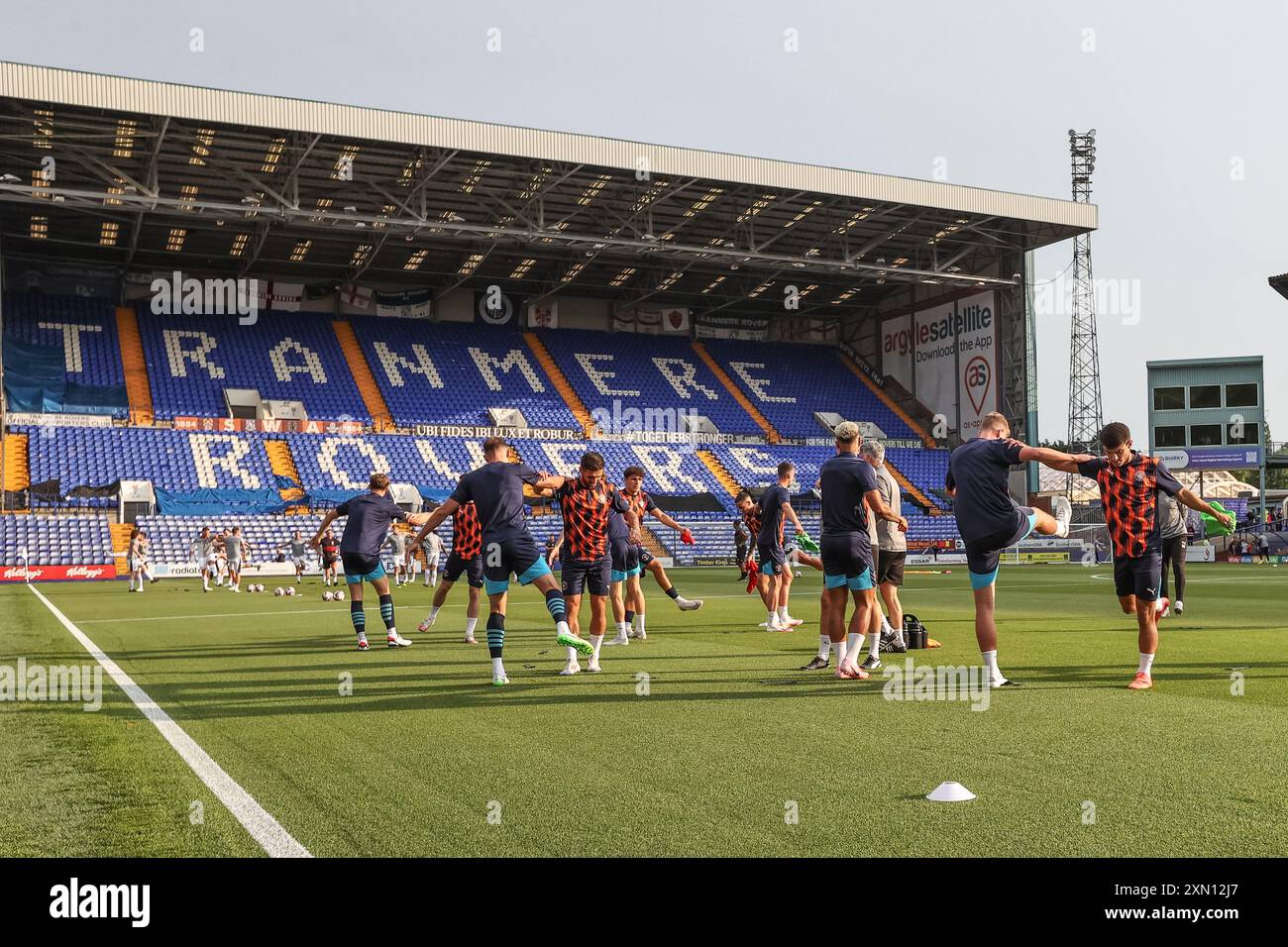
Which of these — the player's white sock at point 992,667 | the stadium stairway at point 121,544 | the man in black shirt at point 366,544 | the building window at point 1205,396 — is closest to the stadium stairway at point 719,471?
the building window at point 1205,396

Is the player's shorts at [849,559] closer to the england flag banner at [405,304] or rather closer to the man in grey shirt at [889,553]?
the man in grey shirt at [889,553]

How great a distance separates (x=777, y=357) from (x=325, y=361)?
22861mm

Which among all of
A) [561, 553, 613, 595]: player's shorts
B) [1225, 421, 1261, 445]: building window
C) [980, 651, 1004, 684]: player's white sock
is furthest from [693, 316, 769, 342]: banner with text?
[980, 651, 1004, 684]: player's white sock

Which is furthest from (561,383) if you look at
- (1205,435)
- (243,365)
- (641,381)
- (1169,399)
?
(1205,435)

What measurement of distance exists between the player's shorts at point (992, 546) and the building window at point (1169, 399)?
1809 inches

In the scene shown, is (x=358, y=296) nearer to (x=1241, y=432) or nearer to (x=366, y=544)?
(x=1241, y=432)

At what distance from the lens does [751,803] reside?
5.21 metres

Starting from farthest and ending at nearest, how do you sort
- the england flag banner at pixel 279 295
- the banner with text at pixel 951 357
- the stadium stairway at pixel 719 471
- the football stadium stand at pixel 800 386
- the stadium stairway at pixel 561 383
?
the football stadium stand at pixel 800 386
the england flag banner at pixel 279 295
the stadium stairway at pixel 561 383
the banner with text at pixel 951 357
the stadium stairway at pixel 719 471

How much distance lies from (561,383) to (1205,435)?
1093 inches

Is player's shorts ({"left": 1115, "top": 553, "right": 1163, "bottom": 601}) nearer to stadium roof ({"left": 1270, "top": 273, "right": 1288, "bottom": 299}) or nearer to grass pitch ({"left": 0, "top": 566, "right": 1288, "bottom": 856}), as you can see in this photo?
grass pitch ({"left": 0, "top": 566, "right": 1288, "bottom": 856})

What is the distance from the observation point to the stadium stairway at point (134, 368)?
4425 centimetres

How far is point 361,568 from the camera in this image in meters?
13.2

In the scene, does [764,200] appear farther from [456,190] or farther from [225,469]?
[225,469]

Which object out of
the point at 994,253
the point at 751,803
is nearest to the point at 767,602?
the point at 751,803
